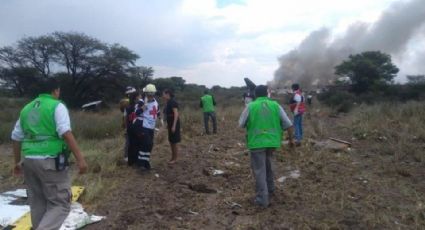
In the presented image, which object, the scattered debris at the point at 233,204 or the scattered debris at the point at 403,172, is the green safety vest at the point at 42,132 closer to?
the scattered debris at the point at 233,204

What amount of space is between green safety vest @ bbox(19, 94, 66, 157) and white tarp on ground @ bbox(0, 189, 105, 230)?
1.22m

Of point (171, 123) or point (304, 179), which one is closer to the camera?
point (304, 179)

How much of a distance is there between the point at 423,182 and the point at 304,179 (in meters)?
1.82

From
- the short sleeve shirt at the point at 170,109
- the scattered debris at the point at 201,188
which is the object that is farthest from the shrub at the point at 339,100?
the scattered debris at the point at 201,188

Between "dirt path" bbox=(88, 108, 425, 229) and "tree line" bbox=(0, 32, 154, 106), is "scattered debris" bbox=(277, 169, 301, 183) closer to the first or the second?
"dirt path" bbox=(88, 108, 425, 229)

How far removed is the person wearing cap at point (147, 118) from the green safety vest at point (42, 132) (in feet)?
12.5

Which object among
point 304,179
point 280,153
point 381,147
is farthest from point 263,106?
point 381,147

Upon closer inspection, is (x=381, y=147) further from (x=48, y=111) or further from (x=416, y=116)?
(x=48, y=111)

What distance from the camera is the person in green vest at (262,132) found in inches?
244

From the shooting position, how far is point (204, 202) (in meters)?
6.63

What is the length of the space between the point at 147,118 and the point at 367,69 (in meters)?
35.7

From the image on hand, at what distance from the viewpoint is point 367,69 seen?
133 feet

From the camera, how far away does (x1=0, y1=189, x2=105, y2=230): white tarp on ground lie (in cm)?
546

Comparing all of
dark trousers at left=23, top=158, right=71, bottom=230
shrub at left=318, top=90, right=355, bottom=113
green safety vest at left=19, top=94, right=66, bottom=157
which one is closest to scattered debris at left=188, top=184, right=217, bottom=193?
dark trousers at left=23, top=158, right=71, bottom=230
